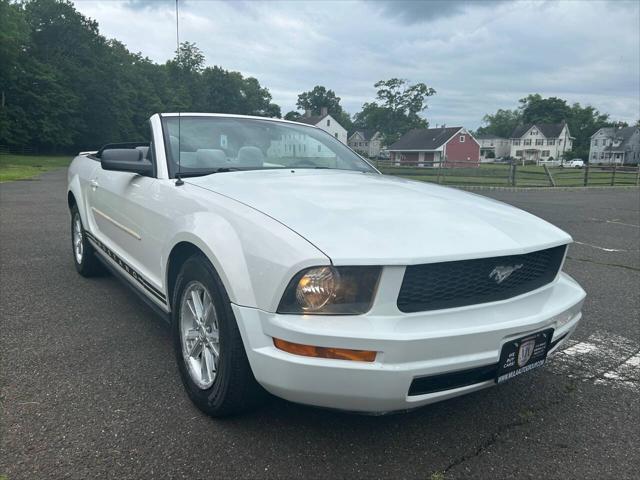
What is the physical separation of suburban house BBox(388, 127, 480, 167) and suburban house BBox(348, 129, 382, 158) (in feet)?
92.6

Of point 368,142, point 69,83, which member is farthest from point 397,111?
point 69,83

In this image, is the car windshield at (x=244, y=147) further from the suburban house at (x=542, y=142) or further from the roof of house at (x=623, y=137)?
the suburban house at (x=542, y=142)

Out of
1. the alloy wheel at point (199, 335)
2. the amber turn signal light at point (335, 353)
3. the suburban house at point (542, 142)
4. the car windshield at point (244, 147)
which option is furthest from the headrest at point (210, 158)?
the suburban house at point (542, 142)

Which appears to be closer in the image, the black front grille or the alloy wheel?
the black front grille

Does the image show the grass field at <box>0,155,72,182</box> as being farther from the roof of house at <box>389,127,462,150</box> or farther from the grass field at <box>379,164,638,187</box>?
the roof of house at <box>389,127,462,150</box>

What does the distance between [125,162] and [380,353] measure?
2045mm

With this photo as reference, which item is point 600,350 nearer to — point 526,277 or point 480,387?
point 526,277

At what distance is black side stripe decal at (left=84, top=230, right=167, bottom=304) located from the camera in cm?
289

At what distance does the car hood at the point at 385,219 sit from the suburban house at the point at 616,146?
92.8 m

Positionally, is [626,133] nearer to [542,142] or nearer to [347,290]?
[542,142]

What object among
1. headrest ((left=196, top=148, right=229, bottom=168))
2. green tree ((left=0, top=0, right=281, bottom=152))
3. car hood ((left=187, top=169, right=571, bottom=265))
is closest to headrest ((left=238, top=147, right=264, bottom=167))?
headrest ((left=196, top=148, right=229, bottom=168))

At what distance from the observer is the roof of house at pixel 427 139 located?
6262cm

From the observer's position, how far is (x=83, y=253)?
15.4 ft

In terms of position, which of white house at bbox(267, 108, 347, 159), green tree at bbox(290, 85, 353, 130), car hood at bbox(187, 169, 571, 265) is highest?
green tree at bbox(290, 85, 353, 130)
